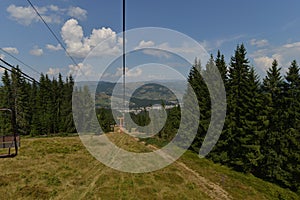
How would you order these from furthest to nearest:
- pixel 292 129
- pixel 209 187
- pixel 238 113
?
pixel 238 113, pixel 292 129, pixel 209 187

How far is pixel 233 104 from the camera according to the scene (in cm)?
3241

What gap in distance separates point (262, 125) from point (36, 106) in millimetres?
58599

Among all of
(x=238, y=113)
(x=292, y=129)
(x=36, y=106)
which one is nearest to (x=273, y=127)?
(x=292, y=129)

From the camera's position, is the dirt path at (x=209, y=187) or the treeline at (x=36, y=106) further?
the treeline at (x=36, y=106)

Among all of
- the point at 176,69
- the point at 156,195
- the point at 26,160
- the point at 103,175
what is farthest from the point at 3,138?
the point at 26,160

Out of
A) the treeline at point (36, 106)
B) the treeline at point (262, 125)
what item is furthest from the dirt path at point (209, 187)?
the treeline at point (36, 106)

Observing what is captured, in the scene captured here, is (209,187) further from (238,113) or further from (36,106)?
(36,106)

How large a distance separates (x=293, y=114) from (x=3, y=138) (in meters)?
28.2

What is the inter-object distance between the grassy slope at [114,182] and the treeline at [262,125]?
5.88 ft

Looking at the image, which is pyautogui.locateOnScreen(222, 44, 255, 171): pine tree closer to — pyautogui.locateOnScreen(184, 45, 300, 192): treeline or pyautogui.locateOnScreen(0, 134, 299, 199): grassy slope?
pyautogui.locateOnScreen(184, 45, 300, 192): treeline

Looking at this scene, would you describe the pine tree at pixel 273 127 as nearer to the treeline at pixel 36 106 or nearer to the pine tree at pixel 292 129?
the pine tree at pixel 292 129

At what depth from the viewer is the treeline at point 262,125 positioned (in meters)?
26.5

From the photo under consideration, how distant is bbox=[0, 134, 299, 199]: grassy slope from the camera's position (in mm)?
21469

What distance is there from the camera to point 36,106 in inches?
2576
